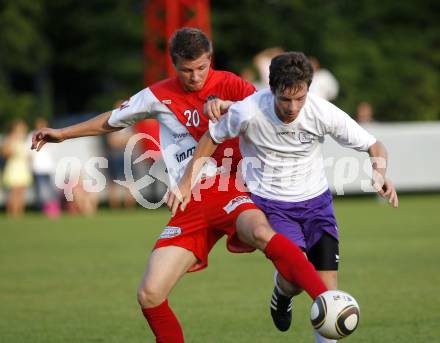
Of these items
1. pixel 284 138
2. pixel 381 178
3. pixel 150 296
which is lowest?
pixel 150 296

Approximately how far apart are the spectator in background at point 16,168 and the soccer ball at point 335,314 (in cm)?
1574

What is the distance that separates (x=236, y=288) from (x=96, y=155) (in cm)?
1246

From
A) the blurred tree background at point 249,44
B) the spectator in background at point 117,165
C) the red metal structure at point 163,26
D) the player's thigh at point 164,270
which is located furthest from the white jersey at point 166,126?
the blurred tree background at point 249,44

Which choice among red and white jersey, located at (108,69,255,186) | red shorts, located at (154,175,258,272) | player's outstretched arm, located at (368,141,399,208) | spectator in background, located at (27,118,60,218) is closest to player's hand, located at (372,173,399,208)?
player's outstretched arm, located at (368,141,399,208)

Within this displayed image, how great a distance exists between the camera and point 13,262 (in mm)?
12547

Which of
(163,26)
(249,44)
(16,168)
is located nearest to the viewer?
(16,168)

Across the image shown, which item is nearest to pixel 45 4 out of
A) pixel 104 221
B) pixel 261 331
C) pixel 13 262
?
pixel 104 221

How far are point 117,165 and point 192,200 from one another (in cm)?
1584

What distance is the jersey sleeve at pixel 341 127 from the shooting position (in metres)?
6.22

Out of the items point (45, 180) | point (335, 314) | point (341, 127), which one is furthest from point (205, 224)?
point (45, 180)

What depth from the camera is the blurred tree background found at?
1175 inches

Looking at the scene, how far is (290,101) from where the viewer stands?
5.99 metres

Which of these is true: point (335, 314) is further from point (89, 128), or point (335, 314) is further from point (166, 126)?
point (89, 128)

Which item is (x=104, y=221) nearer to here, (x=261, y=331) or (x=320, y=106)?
(x=261, y=331)
